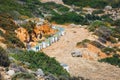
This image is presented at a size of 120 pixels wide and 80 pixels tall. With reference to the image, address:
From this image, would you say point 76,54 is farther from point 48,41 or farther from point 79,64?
point 48,41

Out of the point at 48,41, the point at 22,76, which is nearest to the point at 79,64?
the point at 48,41

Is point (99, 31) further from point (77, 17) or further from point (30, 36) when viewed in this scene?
point (77, 17)

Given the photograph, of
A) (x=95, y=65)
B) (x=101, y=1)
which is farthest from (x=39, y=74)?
(x=101, y=1)

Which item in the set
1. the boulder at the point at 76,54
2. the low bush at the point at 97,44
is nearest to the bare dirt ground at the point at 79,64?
the boulder at the point at 76,54

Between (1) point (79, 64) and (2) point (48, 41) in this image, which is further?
(2) point (48, 41)

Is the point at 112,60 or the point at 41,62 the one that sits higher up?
the point at 112,60

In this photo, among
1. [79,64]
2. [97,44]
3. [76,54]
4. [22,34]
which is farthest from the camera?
[97,44]

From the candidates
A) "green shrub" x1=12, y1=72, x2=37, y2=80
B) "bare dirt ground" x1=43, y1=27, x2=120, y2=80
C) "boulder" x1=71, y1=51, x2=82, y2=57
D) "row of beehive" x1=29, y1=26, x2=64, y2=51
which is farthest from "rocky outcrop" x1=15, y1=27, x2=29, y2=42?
"green shrub" x1=12, y1=72, x2=37, y2=80

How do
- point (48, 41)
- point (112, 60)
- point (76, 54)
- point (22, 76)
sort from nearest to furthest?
point (22, 76) → point (76, 54) → point (112, 60) → point (48, 41)
